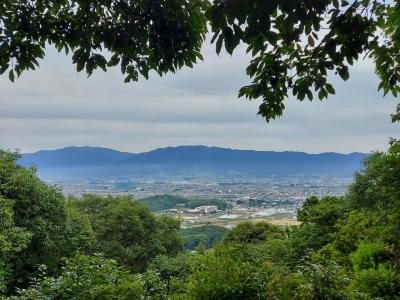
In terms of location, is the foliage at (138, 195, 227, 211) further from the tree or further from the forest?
the tree

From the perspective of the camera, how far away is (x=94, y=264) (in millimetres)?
5879

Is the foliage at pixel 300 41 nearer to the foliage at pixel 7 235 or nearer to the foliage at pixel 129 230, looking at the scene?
the foliage at pixel 7 235

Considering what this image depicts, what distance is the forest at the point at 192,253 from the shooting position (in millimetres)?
5613

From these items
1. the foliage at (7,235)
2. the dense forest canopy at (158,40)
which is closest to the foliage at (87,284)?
the dense forest canopy at (158,40)

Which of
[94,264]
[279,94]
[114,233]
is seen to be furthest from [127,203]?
[279,94]

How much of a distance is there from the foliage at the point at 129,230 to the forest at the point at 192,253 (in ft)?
0.23

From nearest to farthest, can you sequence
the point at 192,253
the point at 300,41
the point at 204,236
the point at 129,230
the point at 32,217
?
the point at 300,41 → the point at 32,217 → the point at 192,253 → the point at 129,230 → the point at 204,236

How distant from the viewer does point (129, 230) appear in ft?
85.0

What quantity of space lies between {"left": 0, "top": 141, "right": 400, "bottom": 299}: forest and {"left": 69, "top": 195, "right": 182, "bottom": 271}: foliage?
0.23ft

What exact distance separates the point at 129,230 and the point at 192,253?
23.0 feet

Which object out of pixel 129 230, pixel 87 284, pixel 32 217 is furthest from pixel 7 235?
pixel 129 230

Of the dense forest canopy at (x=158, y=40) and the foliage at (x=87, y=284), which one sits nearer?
the dense forest canopy at (x=158, y=40)

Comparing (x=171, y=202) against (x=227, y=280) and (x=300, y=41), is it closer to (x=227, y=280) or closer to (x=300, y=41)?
(x=227, y=280)

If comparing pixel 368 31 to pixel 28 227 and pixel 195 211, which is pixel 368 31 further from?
pixel 195 211
